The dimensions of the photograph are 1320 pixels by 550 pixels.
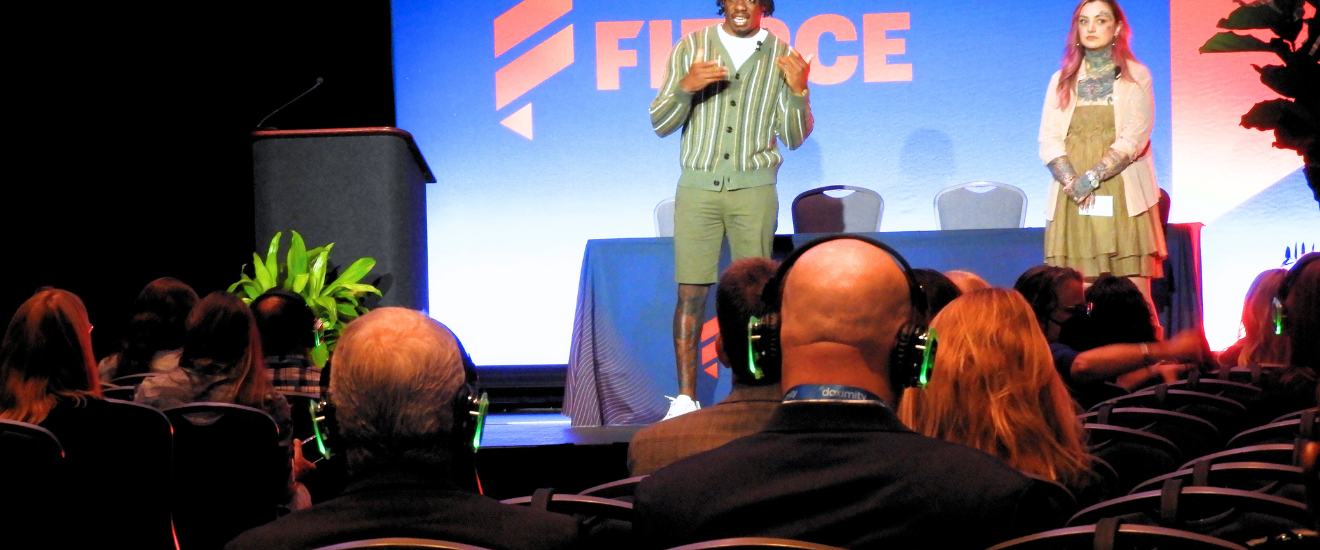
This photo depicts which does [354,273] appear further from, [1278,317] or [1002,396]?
[1002,396]

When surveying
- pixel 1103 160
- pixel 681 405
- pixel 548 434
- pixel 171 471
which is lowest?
pixel 548 434

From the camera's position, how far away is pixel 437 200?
8.04 m

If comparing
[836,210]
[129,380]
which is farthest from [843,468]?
[836,210]

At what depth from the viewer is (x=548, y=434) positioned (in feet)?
15.1

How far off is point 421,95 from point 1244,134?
5.62 m

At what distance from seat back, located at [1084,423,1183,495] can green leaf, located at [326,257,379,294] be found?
163 inches

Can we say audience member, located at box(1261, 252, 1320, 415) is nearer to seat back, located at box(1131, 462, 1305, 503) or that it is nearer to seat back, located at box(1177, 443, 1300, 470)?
seat back, located at box(1177, 443, 1300, 470)

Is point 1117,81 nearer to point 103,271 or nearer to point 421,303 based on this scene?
point 421,303

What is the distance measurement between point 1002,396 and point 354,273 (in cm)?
423

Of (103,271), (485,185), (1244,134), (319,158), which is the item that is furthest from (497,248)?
(1244,134)

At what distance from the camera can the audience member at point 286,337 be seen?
3590 mm

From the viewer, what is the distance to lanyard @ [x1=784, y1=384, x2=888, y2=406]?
1.40 m

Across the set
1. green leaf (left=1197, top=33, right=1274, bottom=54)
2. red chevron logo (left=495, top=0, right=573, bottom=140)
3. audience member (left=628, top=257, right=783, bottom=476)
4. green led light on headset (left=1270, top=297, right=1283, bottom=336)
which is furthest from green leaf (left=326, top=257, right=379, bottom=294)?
green led light on headset (left=1270, top=297, right=1283, bottom=336)

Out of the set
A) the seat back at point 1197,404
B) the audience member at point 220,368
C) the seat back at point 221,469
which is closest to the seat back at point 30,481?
the seat back at point 221,469
